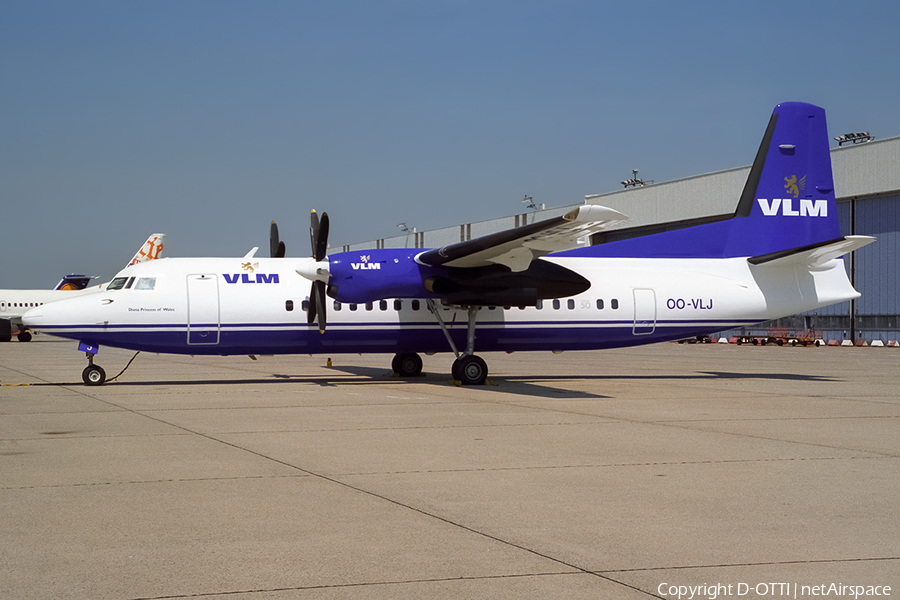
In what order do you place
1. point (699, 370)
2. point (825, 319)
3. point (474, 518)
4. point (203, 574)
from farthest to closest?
point (825, 319), point (699, 370), point (474, 518), point (203, 574)

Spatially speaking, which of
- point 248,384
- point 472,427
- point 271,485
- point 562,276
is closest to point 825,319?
point 562,276

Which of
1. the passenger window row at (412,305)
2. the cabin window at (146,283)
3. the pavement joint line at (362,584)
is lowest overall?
the pavement joint line at (362,584)

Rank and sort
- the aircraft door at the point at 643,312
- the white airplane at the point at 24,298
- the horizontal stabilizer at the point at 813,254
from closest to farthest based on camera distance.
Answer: the horizontal stabilizer at the point at 813,254 < the aircraft door at the point at 643,312 < the white airplane at the point at 24,298

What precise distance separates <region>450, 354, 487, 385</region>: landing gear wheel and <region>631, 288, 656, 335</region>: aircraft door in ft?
14.2

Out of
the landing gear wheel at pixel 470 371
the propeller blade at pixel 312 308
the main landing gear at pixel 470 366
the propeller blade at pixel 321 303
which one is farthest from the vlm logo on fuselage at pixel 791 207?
the propeller blade at pixel 312 308

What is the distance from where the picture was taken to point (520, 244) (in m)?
17.4

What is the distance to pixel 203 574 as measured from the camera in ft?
16.0

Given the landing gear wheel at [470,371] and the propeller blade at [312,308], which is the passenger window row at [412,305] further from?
the landing gear wheel at [470,371]

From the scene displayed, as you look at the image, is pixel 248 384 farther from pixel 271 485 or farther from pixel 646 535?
pixel 646 535

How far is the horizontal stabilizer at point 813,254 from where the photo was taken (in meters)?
19.4

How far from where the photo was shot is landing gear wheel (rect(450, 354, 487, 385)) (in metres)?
19.2

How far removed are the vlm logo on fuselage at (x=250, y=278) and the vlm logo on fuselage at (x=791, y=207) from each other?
1285cm

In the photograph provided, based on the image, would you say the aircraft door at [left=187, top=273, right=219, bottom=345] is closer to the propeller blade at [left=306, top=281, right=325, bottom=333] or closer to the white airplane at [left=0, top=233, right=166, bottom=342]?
the propeller blade at [left=306, top=281, right=325, bottom=333]

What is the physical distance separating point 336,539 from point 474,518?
1183 millimetres
